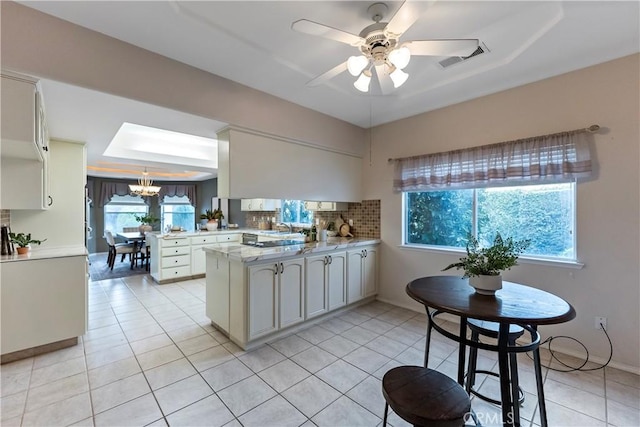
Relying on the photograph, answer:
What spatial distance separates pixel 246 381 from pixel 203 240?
3.70m

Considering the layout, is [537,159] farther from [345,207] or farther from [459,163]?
[345,207]

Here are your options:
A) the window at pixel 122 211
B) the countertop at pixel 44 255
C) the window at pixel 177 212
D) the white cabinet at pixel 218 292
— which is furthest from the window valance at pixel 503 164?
the window at pixel 122 211

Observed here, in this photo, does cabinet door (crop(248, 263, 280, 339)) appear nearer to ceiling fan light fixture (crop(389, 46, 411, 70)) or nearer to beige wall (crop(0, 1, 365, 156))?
beige wall (crop(0, 1, 365, 156))

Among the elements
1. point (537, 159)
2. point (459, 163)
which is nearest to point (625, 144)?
point (537, 159)

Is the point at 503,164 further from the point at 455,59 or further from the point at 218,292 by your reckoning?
the point at 218,292

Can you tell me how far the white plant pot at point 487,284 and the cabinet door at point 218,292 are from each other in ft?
7.09

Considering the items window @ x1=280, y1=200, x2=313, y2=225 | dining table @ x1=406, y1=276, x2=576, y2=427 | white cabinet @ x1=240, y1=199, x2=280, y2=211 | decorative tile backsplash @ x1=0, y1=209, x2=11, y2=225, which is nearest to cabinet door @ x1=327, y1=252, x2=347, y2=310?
dining table @ x1=406, y1=276, x2=576, y2=427

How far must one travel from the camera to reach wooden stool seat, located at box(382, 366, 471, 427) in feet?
3.54

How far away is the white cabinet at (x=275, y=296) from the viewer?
2508 mm

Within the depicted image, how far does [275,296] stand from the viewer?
2.67m

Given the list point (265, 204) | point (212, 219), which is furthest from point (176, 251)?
point (265, 204)

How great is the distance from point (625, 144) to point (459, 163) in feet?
4.10

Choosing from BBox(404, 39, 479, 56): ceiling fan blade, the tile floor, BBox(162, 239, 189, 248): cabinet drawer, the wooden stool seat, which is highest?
BBox(404, 39, 479, 56): ceiling fan blade

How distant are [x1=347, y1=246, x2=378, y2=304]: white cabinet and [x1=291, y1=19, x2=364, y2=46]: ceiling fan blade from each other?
7.87 ft
